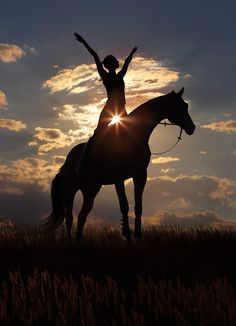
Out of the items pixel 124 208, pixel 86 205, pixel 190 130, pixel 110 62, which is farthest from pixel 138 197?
pixel 110 62

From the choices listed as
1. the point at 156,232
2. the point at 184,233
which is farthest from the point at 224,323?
the point at 156,232

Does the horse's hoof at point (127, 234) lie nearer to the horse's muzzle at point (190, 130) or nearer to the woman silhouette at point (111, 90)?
the woman silhouette at point (111, 90)

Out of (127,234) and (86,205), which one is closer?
(127,234)

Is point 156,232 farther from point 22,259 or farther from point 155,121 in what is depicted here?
point 22,259

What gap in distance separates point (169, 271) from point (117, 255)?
136cm

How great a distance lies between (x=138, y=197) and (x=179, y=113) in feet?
7.69

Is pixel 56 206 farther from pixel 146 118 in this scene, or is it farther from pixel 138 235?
pixel 146 118

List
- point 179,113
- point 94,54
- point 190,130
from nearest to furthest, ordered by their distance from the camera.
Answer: point 94,54, point 179,113, point 190,130

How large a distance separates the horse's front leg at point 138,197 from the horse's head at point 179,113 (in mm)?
1678

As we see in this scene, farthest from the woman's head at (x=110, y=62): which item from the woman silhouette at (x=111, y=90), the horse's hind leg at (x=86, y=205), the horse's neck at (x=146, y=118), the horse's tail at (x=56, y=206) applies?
the horse's tail at (x=56, y=206)

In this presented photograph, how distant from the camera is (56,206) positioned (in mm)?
14453

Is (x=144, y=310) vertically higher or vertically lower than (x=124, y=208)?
lower

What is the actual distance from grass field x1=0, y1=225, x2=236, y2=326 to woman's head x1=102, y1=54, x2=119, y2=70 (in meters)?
3.84

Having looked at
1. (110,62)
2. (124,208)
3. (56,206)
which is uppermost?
(110,62)
